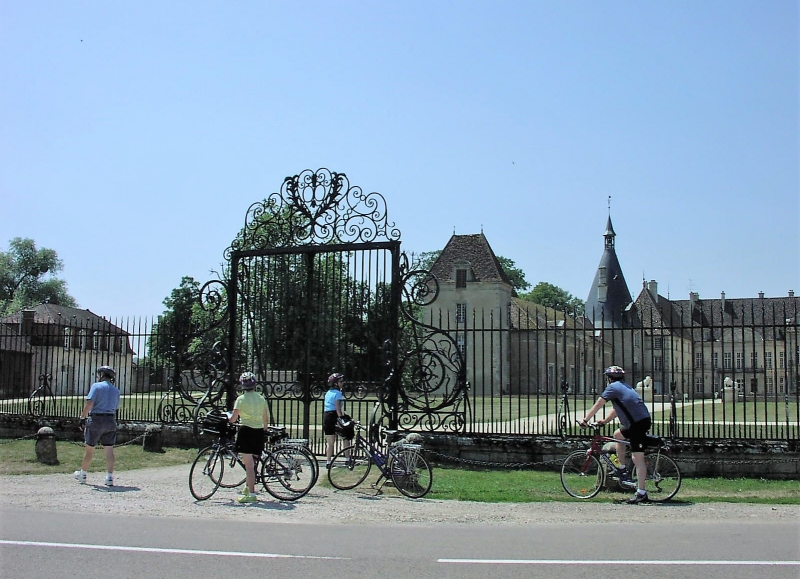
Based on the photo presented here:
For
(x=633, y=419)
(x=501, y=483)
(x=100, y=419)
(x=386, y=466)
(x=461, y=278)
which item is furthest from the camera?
(x=461, y=278)

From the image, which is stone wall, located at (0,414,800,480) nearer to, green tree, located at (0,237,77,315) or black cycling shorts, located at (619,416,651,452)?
black cycling shorts, located at (619,416,651,452)

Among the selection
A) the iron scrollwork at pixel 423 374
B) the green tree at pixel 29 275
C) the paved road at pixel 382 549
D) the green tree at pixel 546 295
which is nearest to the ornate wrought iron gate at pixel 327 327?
the iron scrollwork at pixel 423 374

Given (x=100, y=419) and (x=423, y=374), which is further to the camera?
(x=423, y=374)

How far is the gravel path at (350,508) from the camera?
31.9 ft

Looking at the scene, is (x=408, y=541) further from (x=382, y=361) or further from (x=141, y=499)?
(x=382, y=361)

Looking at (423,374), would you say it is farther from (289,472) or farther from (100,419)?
(100,419)

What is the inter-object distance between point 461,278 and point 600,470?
135 ft

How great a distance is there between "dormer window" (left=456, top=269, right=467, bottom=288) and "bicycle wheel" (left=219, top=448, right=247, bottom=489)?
39881 millimetres

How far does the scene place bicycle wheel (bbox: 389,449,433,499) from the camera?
37.4ft

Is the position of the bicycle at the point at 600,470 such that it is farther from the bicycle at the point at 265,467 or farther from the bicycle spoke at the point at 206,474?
the bicycle spoke at the point at 206,474

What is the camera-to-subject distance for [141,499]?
10797 mm

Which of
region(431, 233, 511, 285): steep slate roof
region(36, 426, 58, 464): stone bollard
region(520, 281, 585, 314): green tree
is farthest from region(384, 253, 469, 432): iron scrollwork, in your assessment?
region(520, 281, 585, 314): green tree

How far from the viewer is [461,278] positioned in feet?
172

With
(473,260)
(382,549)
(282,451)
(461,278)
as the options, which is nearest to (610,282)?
(473,260)
